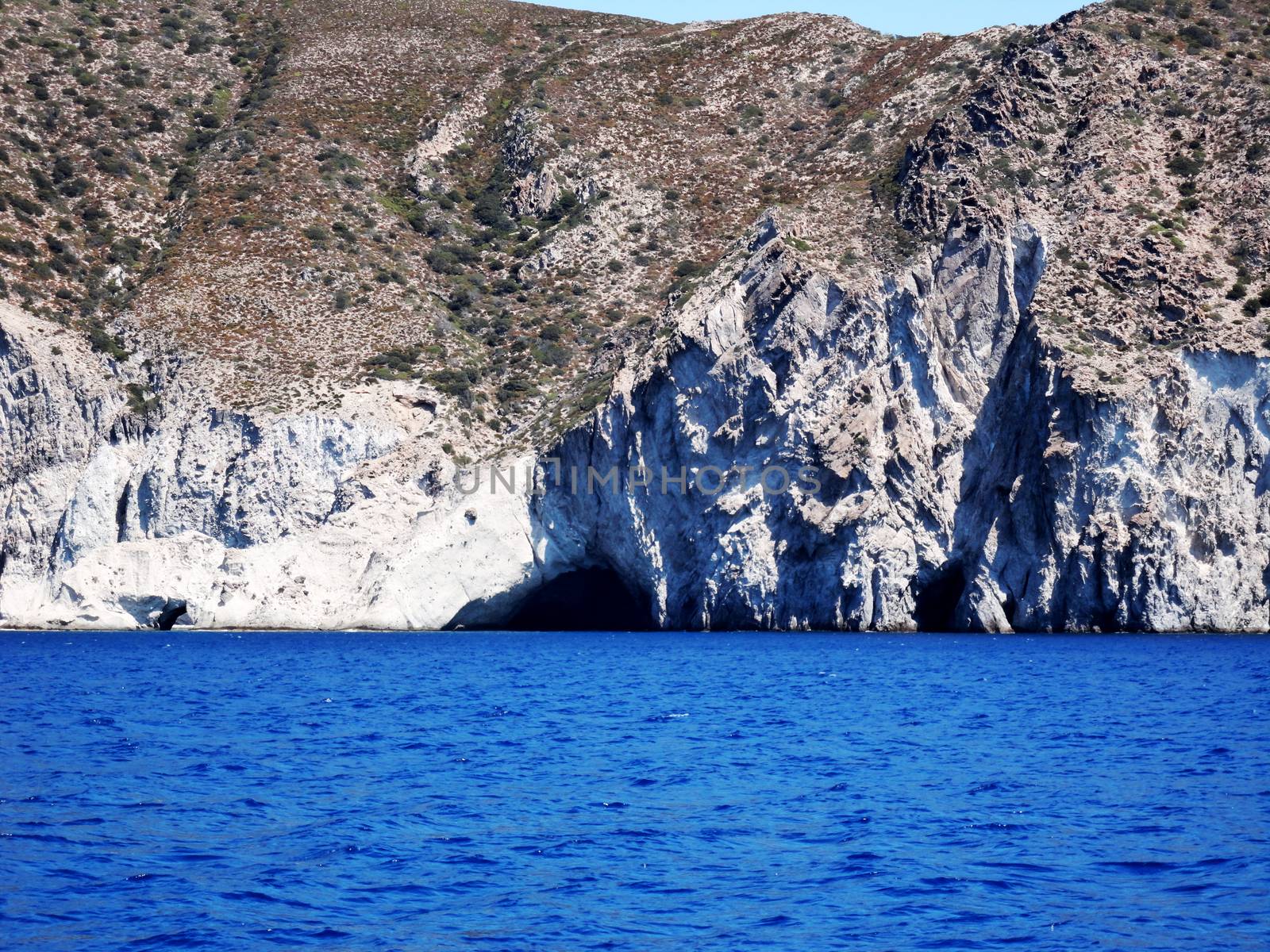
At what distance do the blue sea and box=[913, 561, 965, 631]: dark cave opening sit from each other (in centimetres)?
1846

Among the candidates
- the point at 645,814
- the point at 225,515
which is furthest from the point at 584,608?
the point at 645,814

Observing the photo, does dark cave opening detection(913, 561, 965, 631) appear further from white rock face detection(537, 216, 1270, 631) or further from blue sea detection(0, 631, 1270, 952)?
blue sea detection(0, 631, 1270, 952)

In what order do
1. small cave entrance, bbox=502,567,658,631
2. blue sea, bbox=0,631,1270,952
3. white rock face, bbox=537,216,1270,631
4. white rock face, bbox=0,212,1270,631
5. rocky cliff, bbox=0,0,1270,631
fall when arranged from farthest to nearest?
1. small cave entrance, bbox=502,567,658,631
2. rocky cliff, bbox=0,0,1270,631
3. white rock face, bbox=0,212,1270,631
4. white rock face, bbox=537,216,1270,631
5. blue sea, bbox=0,631,1270,952

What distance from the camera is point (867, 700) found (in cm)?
3584

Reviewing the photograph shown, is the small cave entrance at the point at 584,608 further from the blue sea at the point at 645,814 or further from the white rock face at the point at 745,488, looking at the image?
the blue sea at the point at 645,814

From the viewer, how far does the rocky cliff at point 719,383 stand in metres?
56.3

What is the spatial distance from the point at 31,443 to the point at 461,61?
49.7 m

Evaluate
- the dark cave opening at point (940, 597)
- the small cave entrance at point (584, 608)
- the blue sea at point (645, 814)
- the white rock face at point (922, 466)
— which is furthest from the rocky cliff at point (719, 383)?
the blue sea at point (645, 814)

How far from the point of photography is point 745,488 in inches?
2418

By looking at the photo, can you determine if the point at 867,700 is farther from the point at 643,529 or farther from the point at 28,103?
the point at 28,103

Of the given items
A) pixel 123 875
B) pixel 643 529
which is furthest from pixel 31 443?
pixel 123 875

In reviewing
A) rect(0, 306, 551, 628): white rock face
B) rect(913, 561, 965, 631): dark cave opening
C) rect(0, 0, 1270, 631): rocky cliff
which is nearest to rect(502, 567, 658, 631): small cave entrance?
rect(0, 0, 1270, 631): rocky cliff

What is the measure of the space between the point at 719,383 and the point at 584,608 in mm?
16461

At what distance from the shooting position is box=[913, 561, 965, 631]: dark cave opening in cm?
5953
